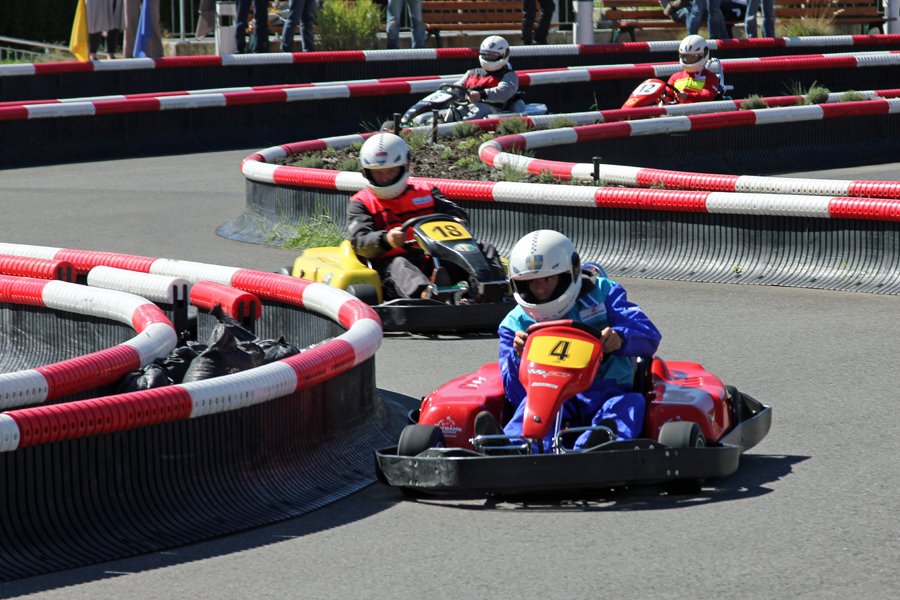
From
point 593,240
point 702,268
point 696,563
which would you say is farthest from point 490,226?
point 696,563

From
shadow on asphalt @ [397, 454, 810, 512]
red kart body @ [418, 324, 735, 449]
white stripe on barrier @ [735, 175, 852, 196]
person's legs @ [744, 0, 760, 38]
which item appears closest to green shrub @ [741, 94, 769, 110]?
white stripe on barrier @ [735, 175, 852, 196]

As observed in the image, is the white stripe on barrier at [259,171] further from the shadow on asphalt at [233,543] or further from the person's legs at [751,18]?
the person's legs at [751,18]

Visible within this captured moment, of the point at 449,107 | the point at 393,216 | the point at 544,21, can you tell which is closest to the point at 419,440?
the point at 393,216

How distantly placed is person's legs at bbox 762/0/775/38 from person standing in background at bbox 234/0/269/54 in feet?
25.6

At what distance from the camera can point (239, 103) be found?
15641 millimetres

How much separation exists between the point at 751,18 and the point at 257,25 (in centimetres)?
765

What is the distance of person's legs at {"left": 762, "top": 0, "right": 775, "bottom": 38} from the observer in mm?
20481

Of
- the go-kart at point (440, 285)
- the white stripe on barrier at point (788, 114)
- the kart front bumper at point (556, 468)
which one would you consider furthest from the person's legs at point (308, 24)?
the kart front bumper at point (556, 468)

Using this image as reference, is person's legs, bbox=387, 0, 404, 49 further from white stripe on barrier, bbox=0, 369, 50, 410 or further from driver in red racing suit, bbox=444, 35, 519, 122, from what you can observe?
white stripe on barrier, bbox=0, 369, 50, 410

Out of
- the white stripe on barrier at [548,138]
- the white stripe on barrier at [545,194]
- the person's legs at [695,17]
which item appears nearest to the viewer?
the white stripe on barrier at [545,194]

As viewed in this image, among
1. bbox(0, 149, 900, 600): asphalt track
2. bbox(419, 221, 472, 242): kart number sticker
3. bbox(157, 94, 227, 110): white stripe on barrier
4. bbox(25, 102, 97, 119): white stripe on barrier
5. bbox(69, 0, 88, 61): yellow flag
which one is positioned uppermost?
bbox(69, 0, 88, 61): yellow flag

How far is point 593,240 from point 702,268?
833 mm

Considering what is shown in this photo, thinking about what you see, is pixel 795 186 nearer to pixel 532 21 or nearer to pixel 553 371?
pixel 553 371

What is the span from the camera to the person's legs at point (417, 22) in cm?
1872
